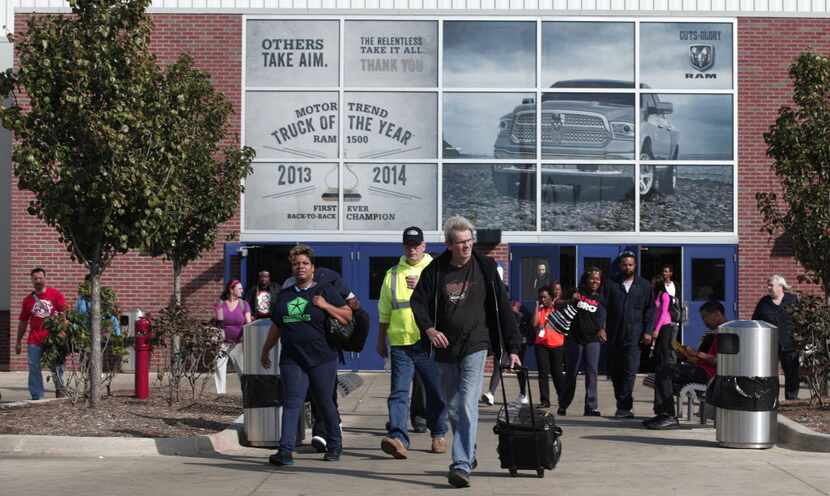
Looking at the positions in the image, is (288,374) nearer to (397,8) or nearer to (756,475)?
(756,475)

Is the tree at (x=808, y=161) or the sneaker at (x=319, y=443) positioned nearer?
the sneaker at (x=319, y=443)

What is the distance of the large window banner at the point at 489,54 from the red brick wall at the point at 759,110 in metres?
3.68

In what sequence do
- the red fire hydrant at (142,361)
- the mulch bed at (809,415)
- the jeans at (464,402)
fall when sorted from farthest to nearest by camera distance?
the red fire hydrant at (142,361) → the mulch bed at (809,415) → the jeans at (464,402)

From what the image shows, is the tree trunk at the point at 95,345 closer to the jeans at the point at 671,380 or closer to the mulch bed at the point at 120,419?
the mulch bed at the point at 120,419

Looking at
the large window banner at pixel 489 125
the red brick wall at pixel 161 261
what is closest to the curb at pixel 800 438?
the large window banner at pixel 489 125

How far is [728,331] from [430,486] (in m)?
4.08

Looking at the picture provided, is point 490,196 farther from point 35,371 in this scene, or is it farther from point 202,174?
point 35,371

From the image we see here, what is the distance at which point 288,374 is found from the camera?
11328 millimetres

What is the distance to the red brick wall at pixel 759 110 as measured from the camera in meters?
23.9

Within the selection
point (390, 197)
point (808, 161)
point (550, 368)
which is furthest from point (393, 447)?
point (390, 197)

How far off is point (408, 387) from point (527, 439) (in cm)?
212

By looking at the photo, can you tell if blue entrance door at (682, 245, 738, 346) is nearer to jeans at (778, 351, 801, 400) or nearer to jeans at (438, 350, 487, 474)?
jeans at (778, 351, 801, 400)

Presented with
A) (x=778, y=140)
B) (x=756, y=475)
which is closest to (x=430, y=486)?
(x=756, y=475)

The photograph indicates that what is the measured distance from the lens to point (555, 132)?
23.9 m
